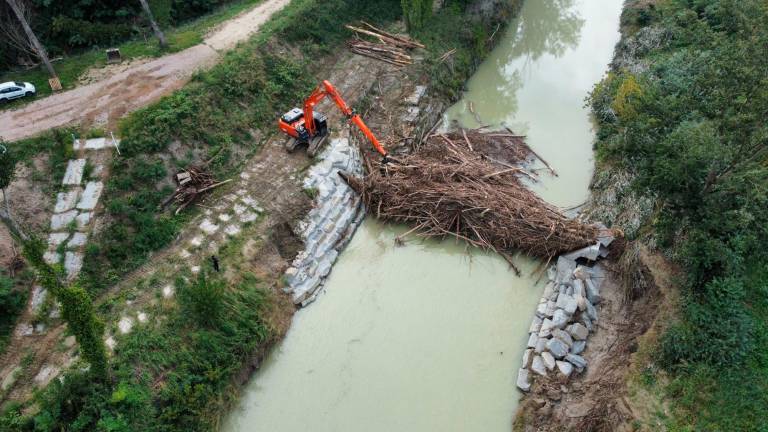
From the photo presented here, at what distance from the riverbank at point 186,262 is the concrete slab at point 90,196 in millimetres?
311

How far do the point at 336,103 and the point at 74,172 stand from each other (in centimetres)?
952

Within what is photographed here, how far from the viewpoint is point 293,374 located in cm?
1520

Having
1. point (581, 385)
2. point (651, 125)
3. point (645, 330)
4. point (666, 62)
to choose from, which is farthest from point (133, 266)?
point (666, 62)

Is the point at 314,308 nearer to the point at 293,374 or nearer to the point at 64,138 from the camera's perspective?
the point at 293,374

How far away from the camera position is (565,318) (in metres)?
15.4

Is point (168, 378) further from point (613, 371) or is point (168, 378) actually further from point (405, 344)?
point (613, 371)

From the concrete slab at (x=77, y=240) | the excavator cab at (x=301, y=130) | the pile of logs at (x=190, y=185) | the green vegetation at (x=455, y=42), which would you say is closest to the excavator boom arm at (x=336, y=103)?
the excavator cab at (x=301, y=130)

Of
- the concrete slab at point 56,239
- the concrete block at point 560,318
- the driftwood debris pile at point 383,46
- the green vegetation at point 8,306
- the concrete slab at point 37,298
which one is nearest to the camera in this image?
the green vegetation at point 8,306

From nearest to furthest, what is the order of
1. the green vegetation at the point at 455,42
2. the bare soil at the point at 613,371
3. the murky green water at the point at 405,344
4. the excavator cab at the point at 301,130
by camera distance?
1. the bare soil at the point at 613,371
2. the murky green water at the point at 405,344
3. the excavator cab at the point at 301,130
4. the green vegetation at the point at 455,42

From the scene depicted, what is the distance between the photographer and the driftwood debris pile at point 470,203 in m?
17.7

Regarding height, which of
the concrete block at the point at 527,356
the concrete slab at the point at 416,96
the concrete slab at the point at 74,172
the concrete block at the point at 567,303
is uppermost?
the concrete slab at the point at 74,172

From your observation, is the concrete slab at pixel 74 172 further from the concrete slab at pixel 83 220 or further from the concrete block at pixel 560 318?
the concrete block at pixel 560 318

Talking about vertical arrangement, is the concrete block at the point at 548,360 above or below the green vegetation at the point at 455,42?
below

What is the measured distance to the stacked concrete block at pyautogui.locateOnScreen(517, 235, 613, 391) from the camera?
14586mm
